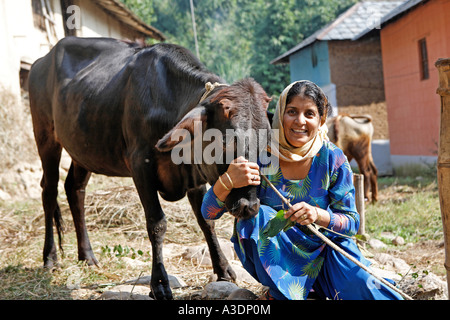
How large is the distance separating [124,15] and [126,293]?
1222 cm

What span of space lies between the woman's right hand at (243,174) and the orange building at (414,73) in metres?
8.71

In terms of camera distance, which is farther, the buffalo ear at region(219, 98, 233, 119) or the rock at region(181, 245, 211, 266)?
the rock at region(181, 245, 211, 266)

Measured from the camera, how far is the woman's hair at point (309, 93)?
2760mm

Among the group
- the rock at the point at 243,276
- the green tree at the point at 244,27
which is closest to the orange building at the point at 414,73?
the rock at the point at 243,276

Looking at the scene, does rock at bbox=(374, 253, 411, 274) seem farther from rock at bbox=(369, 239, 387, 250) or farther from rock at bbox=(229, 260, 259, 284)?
rock at bbox=(229, 260, 259, 284)

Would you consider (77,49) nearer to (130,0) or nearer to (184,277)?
(184,277)

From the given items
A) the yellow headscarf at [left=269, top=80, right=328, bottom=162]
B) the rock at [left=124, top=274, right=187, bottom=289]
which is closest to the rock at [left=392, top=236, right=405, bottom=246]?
the rock at [left=124, top=274, right=187, bottom=289]

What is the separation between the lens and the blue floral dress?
2.73 meters

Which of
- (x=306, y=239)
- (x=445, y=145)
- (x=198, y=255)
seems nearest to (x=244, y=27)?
(x=198, y=255)

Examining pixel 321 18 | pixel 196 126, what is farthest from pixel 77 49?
pixel 321 18

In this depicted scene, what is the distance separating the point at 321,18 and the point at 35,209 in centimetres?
2563

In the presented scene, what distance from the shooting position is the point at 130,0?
22297 mm

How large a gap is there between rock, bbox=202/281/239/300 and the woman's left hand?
3.69 ft

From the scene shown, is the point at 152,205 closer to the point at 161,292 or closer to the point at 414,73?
the point at 161,292
